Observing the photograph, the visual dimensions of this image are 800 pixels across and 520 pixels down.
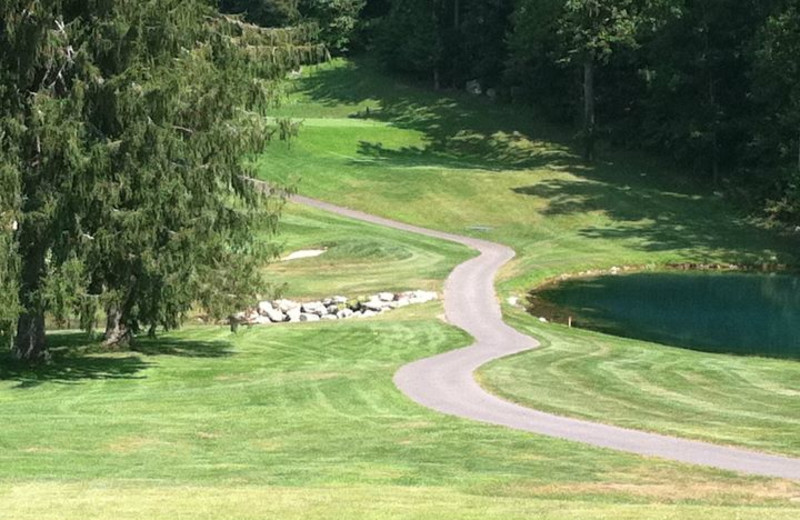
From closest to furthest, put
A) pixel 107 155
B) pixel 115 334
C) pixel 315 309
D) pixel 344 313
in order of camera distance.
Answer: pixel 107 155 < pixel 115 334 < pixel 344 313 < pixel 315 309

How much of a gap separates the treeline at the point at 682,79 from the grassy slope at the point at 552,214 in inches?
109

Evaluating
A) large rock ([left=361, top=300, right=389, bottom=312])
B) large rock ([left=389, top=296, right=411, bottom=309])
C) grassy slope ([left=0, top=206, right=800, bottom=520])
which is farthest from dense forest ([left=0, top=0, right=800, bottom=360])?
large rock ([left=389, top=296, right=411, bottom=309])

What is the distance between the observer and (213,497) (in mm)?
14062

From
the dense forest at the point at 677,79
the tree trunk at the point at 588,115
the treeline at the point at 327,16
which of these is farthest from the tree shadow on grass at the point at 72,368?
the treeline at the point at 327,16

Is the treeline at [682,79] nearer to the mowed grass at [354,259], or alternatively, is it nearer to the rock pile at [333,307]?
the mowed grass at [354,259]

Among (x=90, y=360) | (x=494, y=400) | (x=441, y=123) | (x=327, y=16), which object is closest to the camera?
(x=494, y=400)

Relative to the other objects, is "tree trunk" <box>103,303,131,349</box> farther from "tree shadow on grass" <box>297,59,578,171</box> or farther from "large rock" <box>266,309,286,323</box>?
"tree shadow on grass" <box>297,59,578,171</box>

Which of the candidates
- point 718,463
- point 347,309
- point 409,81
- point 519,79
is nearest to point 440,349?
point 347,309

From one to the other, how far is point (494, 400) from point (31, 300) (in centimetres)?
1131

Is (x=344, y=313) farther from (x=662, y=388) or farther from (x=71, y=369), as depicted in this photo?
(x=662, y=388)

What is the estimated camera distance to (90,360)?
30.6m

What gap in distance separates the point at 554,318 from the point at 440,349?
11.6 metres

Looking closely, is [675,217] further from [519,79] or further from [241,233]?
[241,233]

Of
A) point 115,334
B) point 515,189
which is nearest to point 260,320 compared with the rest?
point 115,334
